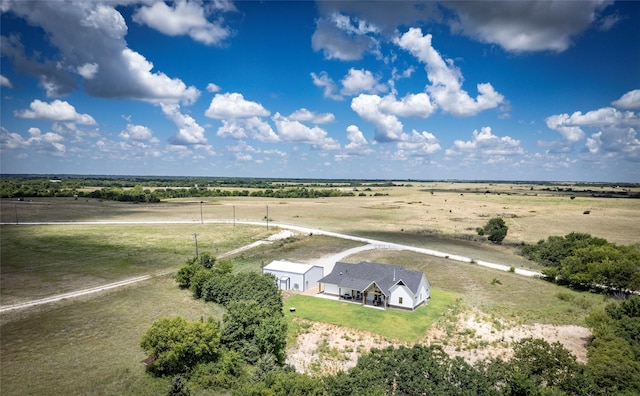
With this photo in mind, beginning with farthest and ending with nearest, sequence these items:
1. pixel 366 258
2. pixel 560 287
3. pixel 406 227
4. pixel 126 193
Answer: pixel 126 193 → pixel 406 227 → pixel 366 258 → pixel 560 287

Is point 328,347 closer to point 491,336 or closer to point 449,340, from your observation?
point 449,340

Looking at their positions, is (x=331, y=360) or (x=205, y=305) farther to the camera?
(x=205, y=305)

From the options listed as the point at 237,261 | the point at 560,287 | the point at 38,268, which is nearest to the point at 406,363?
the point at 560,287

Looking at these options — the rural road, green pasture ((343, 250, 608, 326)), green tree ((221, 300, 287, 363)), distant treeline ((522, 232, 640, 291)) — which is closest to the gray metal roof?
green pasture ((343, 250, 608, 326))

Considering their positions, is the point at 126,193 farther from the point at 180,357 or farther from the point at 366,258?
the point at 180,357

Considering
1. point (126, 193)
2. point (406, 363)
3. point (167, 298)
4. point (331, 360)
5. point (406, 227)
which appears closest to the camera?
point (406, 363)

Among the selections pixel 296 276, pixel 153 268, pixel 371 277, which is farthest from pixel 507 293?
pixel 153 268

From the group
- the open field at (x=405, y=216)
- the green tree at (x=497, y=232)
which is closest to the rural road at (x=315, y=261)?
the open field at (x=405, y=216)
